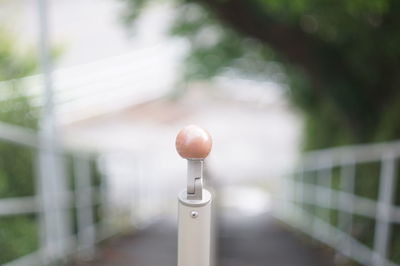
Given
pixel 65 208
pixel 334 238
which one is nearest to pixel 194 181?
pixel 65 208

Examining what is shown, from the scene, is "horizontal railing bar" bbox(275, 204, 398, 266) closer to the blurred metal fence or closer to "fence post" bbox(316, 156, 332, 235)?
"fence post" bbox(316, 156, 332, 235)

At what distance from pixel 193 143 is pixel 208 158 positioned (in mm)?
4973

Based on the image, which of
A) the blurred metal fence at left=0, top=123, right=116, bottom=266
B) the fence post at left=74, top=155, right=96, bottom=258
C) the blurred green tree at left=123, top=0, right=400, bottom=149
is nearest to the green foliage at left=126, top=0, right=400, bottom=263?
the blurred green tree at left=123, top=0, right=400, bottom=149

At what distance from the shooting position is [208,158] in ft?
20.2

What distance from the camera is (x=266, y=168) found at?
14.7m

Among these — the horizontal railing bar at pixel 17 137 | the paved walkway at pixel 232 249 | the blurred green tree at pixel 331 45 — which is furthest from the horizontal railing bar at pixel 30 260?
the blurred green tree at pixel 331 45

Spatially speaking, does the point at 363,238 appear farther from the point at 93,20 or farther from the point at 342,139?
the point at 93,20

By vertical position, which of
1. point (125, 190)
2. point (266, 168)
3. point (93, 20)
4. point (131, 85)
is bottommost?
point (266, 168)

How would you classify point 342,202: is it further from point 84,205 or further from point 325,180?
point 84,205

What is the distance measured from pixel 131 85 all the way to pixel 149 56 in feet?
3.02

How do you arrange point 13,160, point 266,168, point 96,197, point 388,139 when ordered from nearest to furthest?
point 13,160, point 388,139, point 96,197, point 266,168

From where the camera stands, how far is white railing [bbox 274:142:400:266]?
10.9 ft

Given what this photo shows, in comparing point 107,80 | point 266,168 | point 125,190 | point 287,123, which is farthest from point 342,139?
point 287,123

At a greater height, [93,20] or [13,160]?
[93,20]
